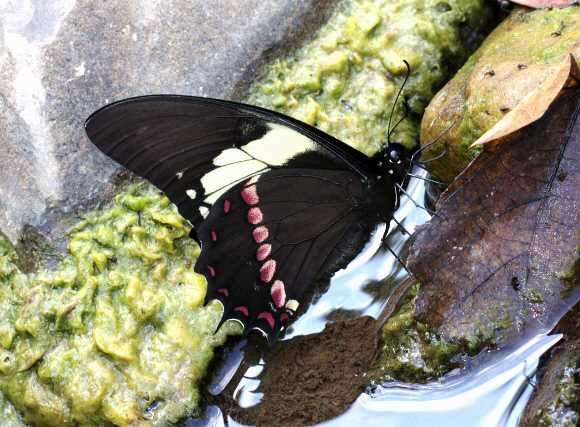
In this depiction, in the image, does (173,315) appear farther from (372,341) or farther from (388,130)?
(388,130)

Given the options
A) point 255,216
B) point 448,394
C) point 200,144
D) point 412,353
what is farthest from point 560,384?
point 200,144

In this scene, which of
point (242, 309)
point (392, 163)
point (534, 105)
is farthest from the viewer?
point (392, 163)

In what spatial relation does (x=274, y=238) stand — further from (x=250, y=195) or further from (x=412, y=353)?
(x=412, y=353)

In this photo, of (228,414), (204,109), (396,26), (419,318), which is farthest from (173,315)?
(396,26)

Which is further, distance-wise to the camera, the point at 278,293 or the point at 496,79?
the point at 278,293

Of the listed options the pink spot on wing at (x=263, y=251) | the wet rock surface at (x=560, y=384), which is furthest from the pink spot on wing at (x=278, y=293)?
the wet rock surface at (x=560, y=384)

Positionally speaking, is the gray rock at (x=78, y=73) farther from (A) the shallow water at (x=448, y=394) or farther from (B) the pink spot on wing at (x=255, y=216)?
(A) the shallow water at (x=448, y=394)

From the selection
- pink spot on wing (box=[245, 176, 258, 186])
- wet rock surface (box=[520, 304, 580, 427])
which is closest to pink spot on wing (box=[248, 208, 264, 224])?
pink spot on wing (box=[245, 176, 258, 186])
